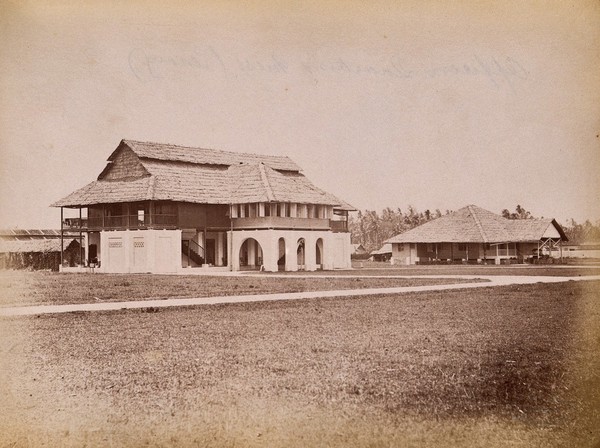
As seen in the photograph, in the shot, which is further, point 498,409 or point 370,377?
point 370,377

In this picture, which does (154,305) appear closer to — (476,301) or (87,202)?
(476,301)

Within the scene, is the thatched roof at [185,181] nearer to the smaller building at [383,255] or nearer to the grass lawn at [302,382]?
the grass lawn at [302,382]

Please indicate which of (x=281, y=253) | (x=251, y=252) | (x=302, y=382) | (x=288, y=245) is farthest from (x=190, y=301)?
(x=281, y=253)

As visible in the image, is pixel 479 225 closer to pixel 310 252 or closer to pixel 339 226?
pixel 339 226

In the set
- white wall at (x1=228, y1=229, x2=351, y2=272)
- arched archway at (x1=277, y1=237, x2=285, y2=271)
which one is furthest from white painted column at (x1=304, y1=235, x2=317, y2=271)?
arched archway at (x1=277, y1=237, x2=285, y2=271)

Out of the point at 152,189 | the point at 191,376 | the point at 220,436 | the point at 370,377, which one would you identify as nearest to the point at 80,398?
the point at 191,376

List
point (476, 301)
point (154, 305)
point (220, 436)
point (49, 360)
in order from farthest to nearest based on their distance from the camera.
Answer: point (476, 301) < point (154, 305) < point (49, 360) < point (220, 436)

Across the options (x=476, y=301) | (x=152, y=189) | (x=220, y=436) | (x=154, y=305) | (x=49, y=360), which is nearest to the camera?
(x=220, y=436)

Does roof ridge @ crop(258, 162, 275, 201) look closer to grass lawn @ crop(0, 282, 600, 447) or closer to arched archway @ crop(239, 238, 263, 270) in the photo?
arched archway @ crop(239, 238, 263, 270)
